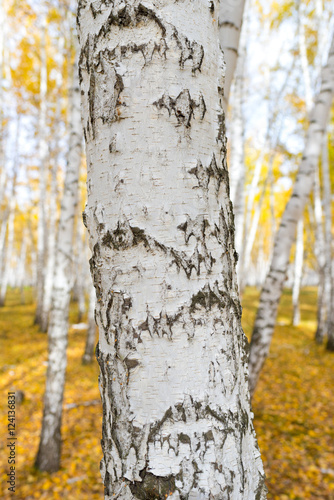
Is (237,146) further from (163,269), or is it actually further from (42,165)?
(42,165)

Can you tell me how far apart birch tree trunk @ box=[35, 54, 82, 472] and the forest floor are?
0.35 metres

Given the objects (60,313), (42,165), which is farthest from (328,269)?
(42,165)

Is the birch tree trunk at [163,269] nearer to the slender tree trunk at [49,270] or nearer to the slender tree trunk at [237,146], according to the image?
the slender tree trunk at [237,146]

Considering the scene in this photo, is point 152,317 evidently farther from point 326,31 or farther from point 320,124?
point 326,31

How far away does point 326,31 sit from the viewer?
7789mm

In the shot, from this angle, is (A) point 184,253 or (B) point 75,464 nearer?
(A) point 184,253

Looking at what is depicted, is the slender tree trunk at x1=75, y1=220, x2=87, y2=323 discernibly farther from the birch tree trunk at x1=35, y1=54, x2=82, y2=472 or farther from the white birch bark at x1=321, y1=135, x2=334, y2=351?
the white birch bark at x1=321, y1=135, x2=334, y2=351

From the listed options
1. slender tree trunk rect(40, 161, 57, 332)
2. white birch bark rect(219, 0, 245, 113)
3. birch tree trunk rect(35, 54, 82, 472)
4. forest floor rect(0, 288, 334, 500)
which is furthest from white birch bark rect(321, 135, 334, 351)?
white birch bark rect(219, 0, 245, 113)

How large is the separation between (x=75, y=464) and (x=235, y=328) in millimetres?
4116

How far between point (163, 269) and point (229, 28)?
1.28m

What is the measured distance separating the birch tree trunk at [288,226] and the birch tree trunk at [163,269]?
9.58 ft

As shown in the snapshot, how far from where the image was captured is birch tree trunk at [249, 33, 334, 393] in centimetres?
336

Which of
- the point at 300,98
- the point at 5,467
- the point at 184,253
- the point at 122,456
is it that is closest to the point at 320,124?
the point at 184,253

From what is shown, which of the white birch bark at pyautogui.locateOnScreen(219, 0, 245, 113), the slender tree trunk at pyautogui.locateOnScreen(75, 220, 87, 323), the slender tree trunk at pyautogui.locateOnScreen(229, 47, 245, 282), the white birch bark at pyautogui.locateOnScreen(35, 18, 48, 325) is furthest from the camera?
the slender tree trunk at pyautogui.locateOnScreen(75, 220, 87, 323)
